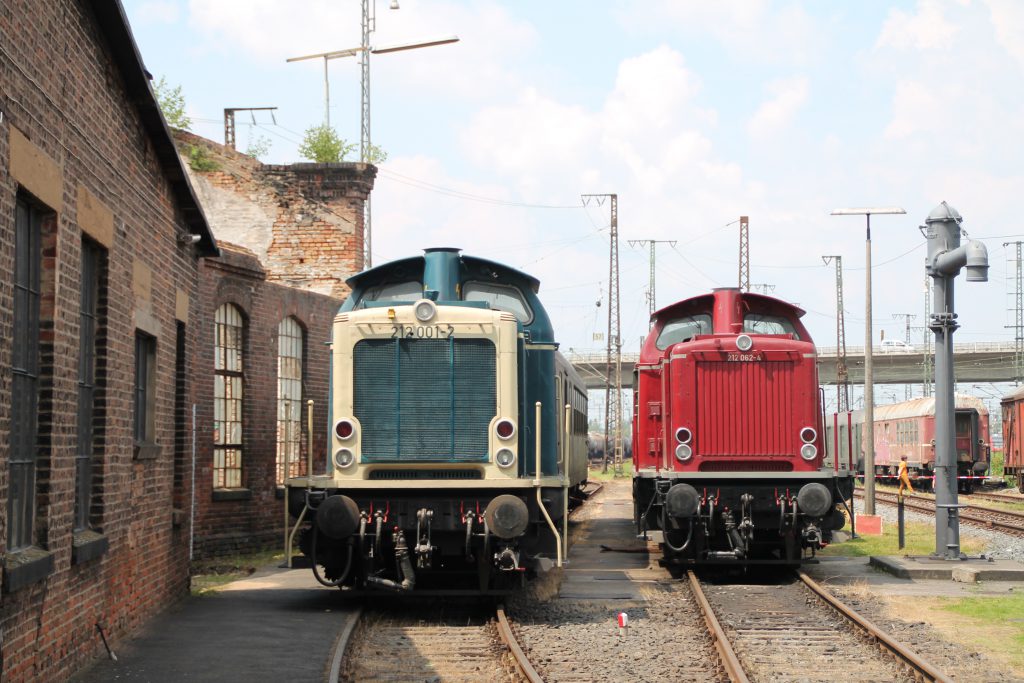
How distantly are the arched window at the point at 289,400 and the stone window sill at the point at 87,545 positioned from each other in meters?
8.94

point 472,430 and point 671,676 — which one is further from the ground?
point 472,430

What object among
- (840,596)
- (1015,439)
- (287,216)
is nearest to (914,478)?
(1015,439)

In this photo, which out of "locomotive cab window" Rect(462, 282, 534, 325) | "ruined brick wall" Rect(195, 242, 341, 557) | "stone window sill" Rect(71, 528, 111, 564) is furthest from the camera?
"ruined brick wall" Rect(195, 242, 341, 557)

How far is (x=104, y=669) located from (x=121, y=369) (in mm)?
2427

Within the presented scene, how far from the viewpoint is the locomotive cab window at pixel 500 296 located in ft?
40.8

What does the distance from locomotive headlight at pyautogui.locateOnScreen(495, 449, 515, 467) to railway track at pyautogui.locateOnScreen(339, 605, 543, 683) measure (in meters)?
1.39

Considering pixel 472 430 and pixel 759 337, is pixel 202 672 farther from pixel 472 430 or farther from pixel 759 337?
pixel 759 337

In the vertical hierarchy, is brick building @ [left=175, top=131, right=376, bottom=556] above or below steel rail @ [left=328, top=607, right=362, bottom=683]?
above

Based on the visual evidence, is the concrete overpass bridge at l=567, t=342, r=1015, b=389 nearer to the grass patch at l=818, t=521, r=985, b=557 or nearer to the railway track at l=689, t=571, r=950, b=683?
the grass patch at l=818, t=521, r=985, b=557

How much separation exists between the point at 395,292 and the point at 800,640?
17.4 feet

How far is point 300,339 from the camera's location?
18.9 m

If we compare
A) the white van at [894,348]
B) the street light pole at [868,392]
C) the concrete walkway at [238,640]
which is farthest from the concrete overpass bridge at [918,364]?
the concrete walkway at [238,640]

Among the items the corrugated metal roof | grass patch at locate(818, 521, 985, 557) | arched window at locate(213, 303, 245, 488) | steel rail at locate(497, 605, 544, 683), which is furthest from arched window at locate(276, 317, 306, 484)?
the corrugated metal roof

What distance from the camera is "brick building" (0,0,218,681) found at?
23.4ft
